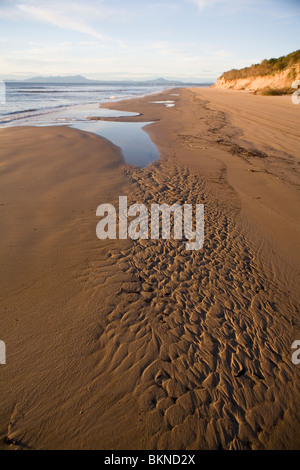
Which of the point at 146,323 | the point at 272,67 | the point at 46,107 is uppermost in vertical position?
the point at 272,67

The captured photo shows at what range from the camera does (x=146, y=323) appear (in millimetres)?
2994

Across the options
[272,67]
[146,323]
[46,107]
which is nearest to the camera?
[146,323]

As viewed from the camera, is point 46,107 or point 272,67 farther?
point 272,67

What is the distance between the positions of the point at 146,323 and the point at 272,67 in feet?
140

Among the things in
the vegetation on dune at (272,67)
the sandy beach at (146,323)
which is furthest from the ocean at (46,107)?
the vegetation on dune at (272,67)

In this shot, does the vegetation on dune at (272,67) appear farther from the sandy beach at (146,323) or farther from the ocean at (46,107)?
the sandy beach at (146,323)

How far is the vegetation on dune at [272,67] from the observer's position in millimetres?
28270

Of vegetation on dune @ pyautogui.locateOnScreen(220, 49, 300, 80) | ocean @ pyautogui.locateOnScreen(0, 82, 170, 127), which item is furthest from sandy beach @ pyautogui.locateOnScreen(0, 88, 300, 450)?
vegetation on dune @ pyautogui.locateOnScreen(220, 49, 300, 80)

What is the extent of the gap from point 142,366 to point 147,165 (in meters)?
6.67

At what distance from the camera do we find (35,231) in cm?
441

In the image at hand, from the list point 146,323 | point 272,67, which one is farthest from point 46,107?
point 272,67

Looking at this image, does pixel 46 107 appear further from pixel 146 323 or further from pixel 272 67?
pixel 272 67

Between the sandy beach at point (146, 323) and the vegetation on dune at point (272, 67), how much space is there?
1238 inches
